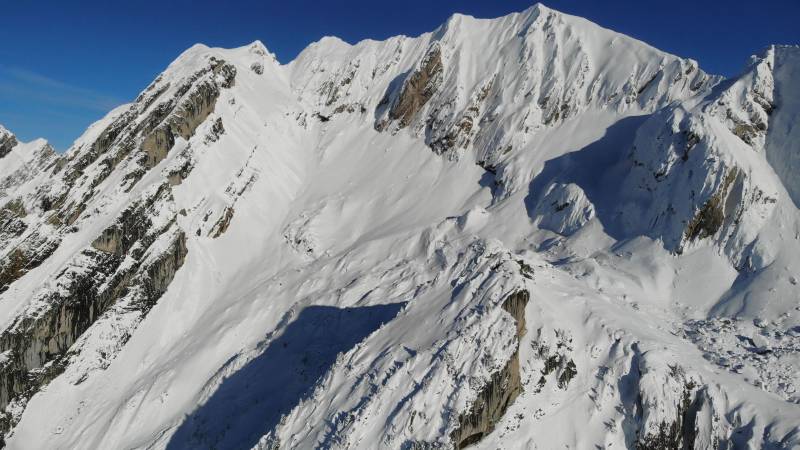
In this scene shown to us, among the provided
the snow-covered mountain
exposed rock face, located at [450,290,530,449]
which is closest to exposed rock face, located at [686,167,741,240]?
the snow-covered mountain

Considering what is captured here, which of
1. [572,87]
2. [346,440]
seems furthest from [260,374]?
[572,87]

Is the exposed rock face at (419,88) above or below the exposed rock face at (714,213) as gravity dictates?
above

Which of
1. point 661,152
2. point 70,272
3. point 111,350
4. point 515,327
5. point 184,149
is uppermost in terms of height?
point 184,149

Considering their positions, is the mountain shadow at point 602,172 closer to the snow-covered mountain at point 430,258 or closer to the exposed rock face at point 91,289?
the snow-covered mountain at point 430,258

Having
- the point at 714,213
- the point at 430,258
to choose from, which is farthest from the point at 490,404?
the point at 714,213

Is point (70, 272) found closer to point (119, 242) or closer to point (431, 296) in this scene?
point (119, 242)

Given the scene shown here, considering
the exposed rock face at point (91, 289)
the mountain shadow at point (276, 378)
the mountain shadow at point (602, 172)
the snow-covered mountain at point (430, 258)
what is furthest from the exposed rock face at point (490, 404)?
the exposed rock face at point (91, 289)
